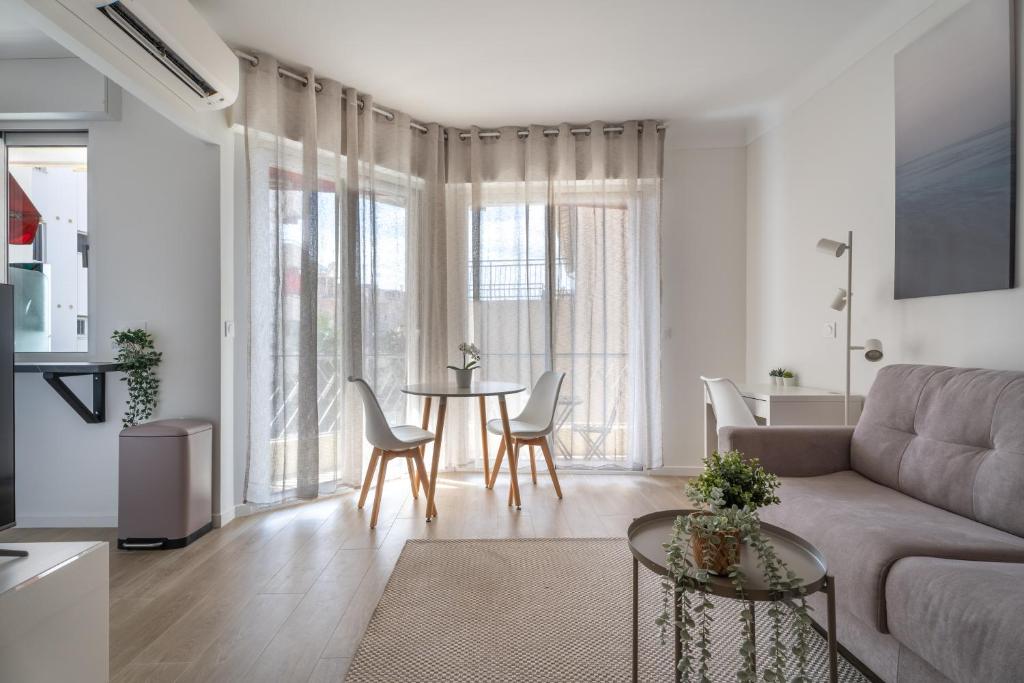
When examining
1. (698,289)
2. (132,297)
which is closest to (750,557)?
(698,289)

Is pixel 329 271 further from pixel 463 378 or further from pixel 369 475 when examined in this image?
pixel 369 475

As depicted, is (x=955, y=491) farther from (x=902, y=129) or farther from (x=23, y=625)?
(x=23, y=625)

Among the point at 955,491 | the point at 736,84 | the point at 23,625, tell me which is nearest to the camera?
the point at 23,625

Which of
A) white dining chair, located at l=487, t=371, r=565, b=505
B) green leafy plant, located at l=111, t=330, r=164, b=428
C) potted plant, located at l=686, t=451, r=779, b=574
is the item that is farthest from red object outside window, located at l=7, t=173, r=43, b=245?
potted plant, located at l=686, t=451, r=779, b=574

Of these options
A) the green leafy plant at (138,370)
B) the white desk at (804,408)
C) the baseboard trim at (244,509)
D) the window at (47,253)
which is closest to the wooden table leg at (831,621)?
the white desk at (804,408)

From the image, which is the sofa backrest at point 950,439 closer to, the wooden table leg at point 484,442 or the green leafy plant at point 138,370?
the wooden table leg at point 484,442

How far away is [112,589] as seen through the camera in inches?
84.7

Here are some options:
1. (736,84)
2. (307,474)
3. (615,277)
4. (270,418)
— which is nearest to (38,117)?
(270,418)

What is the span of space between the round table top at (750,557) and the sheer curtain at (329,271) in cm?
231

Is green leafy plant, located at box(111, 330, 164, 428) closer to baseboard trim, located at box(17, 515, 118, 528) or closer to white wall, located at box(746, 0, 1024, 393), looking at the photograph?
baseboard trim, located at box(17, 515, 118, 528)

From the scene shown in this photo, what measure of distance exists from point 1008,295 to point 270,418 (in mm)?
3594

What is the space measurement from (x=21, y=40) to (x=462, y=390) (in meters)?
3.02

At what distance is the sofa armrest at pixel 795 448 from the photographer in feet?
7.26

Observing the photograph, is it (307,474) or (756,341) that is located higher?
(756,341)
